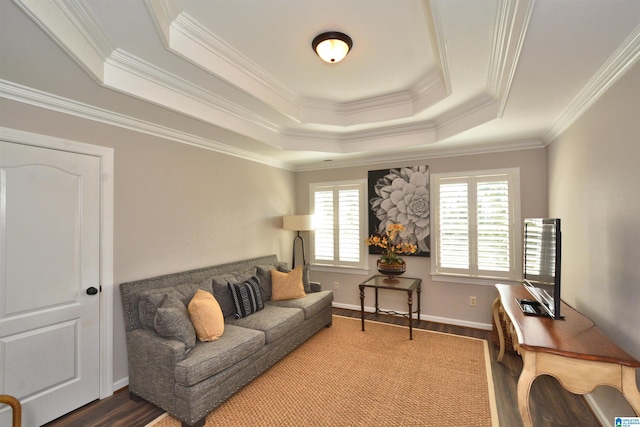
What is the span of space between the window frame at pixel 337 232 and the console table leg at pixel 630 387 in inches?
129

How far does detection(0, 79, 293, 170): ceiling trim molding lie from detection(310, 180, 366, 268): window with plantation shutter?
6.09ft

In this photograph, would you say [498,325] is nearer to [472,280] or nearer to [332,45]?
[472,280]

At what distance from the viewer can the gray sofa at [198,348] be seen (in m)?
2.14

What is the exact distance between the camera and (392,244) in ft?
14.5

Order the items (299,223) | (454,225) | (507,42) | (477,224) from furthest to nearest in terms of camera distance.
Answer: (299,223)
(454,225)
(477,224)
(507,42)

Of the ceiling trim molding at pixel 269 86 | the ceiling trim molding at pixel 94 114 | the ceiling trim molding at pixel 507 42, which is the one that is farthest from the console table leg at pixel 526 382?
the ceiling trim molding at pixel 94 114

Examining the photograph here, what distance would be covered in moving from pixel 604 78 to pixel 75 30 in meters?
3.40

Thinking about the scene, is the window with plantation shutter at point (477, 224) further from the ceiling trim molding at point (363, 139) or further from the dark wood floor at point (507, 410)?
the dark wood floor at point (507, 410)

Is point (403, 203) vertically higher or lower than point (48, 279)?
higher

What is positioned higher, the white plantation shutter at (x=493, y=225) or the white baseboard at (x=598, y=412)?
the white plantation shutter at (x=493, y=225)

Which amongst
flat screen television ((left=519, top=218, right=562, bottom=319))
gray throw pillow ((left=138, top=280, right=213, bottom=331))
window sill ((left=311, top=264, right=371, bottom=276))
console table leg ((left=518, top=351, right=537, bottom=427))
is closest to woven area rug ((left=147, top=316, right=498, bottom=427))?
console table leg ((left=518, top=351, right=537, bottom=427))

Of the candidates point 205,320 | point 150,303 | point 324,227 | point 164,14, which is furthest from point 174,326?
point 324,227

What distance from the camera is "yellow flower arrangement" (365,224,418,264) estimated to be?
4062 mm

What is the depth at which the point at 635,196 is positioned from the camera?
1.76 metres
